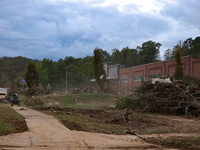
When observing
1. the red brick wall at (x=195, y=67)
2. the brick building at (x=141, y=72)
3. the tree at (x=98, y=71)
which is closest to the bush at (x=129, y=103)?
the brick building at (x=141, y=72)

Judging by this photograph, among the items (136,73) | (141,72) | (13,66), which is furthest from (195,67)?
(13,66)

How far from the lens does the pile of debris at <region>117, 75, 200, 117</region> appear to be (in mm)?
14125

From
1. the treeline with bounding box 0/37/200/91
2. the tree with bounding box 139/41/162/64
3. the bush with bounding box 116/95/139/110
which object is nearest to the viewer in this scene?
the bush with bounding box 116/95/139/110

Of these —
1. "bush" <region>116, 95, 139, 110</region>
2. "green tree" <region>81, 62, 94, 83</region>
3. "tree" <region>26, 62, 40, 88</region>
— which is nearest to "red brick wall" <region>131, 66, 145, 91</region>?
"tree" <region>26, 62, 40, 88</region>

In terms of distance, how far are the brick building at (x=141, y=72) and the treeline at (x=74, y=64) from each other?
13659mm

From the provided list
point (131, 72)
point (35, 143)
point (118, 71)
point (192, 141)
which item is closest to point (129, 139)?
point (192, 141)

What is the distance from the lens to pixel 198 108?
45.4ft

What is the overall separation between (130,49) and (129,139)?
9393 cm

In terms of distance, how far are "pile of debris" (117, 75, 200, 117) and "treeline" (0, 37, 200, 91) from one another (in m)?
42.2

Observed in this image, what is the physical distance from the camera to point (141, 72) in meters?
51.4

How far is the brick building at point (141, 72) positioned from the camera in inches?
1497

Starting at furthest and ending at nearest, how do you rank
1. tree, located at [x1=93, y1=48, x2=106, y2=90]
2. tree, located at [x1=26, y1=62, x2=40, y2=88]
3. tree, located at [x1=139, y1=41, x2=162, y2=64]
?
tree, located at [x1=139, y1=41, x2=162, y2=64] → tree, located at [x1=93, y1=48, x2=106, y2=90] → tree, located at [x1=26, y1=62, x2=40, y2=88]

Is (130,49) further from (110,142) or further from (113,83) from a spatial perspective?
(110,142)

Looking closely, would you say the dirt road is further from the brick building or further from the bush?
the brick building
